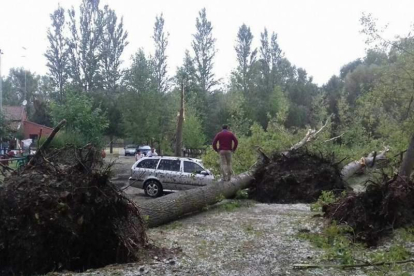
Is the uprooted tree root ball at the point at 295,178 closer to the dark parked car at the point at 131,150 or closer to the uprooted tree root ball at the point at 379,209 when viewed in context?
the uprooted tree root ball at the point at 379,209

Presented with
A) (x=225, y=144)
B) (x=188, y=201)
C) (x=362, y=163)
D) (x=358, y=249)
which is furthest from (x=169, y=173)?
(x=358, y=249)

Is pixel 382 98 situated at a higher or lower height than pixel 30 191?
higher

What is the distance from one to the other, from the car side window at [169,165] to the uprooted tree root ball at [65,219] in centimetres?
850

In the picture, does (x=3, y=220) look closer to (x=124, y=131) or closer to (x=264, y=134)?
(x=264, y=134)

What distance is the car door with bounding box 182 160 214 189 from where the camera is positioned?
15.5 metres

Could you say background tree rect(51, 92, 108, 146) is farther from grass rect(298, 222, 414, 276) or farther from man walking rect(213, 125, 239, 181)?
grass rect(298, 222, 414, 276)

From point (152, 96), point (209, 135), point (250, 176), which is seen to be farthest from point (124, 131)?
point (250, 176)

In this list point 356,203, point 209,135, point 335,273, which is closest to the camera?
point 335,273

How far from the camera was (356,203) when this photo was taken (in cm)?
858

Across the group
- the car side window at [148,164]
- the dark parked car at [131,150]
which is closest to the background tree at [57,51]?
the dark parked car at [131,150]

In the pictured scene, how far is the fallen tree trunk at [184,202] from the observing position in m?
9.69

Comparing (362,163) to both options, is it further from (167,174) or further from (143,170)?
(143,170)

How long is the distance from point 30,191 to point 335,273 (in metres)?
4.43

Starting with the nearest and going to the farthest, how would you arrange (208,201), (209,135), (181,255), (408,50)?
(181,255) < (208,201) < (408,50) < (209,135)
